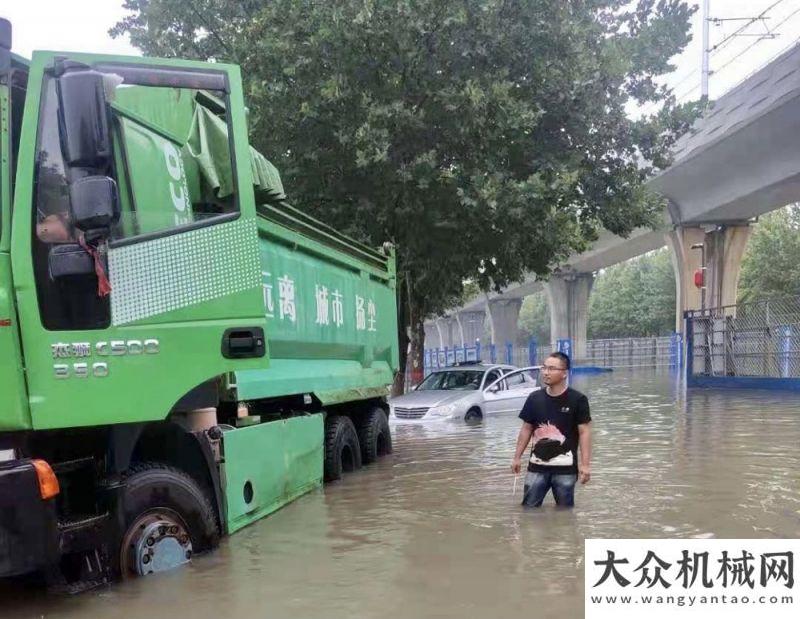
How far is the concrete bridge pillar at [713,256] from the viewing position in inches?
1195

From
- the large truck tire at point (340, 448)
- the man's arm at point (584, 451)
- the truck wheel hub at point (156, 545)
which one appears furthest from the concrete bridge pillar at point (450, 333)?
the truck wheel hub at point (156, 545)

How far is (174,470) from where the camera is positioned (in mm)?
4934

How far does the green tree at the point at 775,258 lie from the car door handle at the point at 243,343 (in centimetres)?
4429

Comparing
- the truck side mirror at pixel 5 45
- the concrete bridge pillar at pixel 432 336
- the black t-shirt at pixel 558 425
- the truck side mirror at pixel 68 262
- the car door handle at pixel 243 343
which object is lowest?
the concrete bridge pillar at pixel 432 336

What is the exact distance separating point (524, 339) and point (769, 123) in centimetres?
9093

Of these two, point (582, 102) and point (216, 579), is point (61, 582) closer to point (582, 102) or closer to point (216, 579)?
point (216, 579)

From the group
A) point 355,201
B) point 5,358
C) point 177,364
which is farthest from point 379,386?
point 5,358

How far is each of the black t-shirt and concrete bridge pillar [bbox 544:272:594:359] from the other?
45081 millimetres

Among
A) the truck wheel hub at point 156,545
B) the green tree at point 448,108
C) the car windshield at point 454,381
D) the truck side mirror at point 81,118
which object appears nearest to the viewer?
the truck side mirror at point 81,118

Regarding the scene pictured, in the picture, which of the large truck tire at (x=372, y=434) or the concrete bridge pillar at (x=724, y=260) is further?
the concrete bridge pillar at (x=724, y=260)

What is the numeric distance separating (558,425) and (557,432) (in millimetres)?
55

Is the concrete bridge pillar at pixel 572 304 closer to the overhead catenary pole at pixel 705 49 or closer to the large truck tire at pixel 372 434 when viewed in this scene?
the overhead catenary pole at pixel 705 49

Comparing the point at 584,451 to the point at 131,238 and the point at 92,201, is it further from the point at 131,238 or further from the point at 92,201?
the point at 92,201

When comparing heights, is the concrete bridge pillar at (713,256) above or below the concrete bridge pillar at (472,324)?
above
